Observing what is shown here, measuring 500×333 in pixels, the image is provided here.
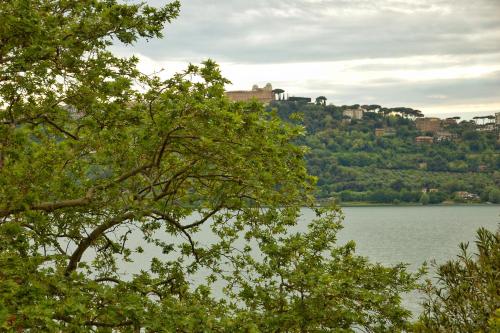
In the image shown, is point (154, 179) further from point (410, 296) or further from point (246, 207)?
point (410, 296)

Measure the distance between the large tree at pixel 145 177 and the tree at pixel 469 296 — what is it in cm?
237

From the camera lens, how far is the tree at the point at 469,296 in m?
8.78

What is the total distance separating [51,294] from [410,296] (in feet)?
114

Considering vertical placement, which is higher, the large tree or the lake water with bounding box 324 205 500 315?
the large tree

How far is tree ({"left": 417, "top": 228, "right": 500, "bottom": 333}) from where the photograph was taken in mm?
8776

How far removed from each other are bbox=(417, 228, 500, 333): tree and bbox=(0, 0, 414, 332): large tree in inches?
93.2

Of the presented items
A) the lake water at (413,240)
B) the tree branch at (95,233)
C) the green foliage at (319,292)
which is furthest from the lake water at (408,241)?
the tree branch at (95,233)

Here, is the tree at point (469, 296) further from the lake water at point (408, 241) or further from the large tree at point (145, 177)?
the lake water at point (408, 241)

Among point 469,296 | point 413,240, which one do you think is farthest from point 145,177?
point 413,240

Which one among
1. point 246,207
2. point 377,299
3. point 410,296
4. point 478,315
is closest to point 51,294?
point 246,207

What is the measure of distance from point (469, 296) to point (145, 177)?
21.2 feet

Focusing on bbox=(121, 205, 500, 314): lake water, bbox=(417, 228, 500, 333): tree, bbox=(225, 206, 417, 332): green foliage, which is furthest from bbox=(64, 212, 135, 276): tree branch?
bbox=(121, 205, 500, 314): lake water

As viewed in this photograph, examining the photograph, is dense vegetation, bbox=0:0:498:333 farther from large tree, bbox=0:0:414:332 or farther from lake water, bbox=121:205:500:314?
lake water, bbox=121:205:500:314

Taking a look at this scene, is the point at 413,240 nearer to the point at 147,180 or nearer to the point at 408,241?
the point at 408,241
